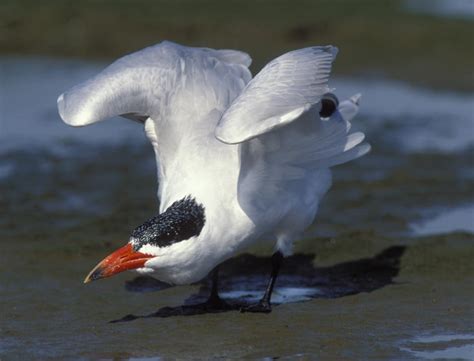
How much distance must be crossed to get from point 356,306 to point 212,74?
81.1 inches

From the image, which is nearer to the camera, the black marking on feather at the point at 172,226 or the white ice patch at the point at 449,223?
the black marking on feather at the point at 172,226

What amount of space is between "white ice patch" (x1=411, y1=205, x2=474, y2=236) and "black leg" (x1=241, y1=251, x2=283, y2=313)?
7.02 feet

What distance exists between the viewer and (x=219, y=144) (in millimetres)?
7922

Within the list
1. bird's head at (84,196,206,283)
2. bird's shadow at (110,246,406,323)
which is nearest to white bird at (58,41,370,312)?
bird's head at (84,196,206,283)

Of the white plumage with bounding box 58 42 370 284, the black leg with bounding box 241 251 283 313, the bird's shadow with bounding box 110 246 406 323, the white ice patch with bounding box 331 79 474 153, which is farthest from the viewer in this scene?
the white ice patch with bounding box 331 79 474 153

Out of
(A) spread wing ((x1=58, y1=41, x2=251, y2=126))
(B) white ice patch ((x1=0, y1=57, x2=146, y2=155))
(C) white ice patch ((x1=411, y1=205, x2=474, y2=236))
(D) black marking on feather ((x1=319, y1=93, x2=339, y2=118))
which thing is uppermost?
(A) spread wing ((x1=58, y1=41, x2=251, y2=126))

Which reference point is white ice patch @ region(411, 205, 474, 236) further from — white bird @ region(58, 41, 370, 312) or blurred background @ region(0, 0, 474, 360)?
white bird @ region(58, 41, 370, 312)

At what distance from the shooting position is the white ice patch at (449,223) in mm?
10055

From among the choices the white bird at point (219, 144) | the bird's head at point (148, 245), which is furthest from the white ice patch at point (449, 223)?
the bird's head at point (148, 245)

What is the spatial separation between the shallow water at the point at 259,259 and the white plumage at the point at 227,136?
568 mm

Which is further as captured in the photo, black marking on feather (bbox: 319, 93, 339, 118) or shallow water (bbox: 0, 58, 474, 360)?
black marking on feather (bbox: 319, 93, 339, 118)

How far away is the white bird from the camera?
7039 mm

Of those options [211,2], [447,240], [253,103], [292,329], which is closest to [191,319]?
[292,329]

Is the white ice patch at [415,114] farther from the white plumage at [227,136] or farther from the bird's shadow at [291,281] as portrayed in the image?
the white plumage at [227,136]
